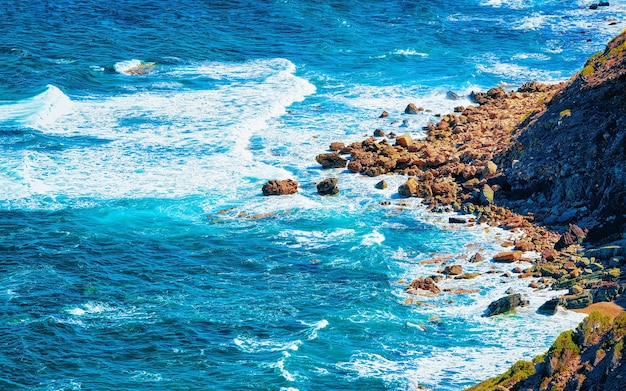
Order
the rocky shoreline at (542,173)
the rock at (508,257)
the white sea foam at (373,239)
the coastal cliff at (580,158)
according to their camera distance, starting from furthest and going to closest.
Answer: the white sea foam at (373,239) → the coastal cliff at (580,158) → the rock at (508,257) → the rocky shoreline at (542,173)

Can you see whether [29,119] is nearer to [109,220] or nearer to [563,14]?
[109,220]

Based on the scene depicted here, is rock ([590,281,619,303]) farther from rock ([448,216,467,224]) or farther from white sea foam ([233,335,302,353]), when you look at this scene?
white sea foam ([233,335,302,353])

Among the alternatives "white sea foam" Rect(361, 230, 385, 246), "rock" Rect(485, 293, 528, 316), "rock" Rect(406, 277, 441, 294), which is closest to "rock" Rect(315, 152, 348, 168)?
"white sea foam" Rect(361, 230, 385, 246)

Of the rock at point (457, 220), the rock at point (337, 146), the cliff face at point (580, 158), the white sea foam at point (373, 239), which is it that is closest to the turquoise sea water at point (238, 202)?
the white sea foam at point (373, 239)

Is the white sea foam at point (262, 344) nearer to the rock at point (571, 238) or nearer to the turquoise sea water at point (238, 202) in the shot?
the turquoise sea water at point (238, 202)

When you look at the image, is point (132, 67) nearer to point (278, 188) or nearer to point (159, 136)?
point (159, 136)
